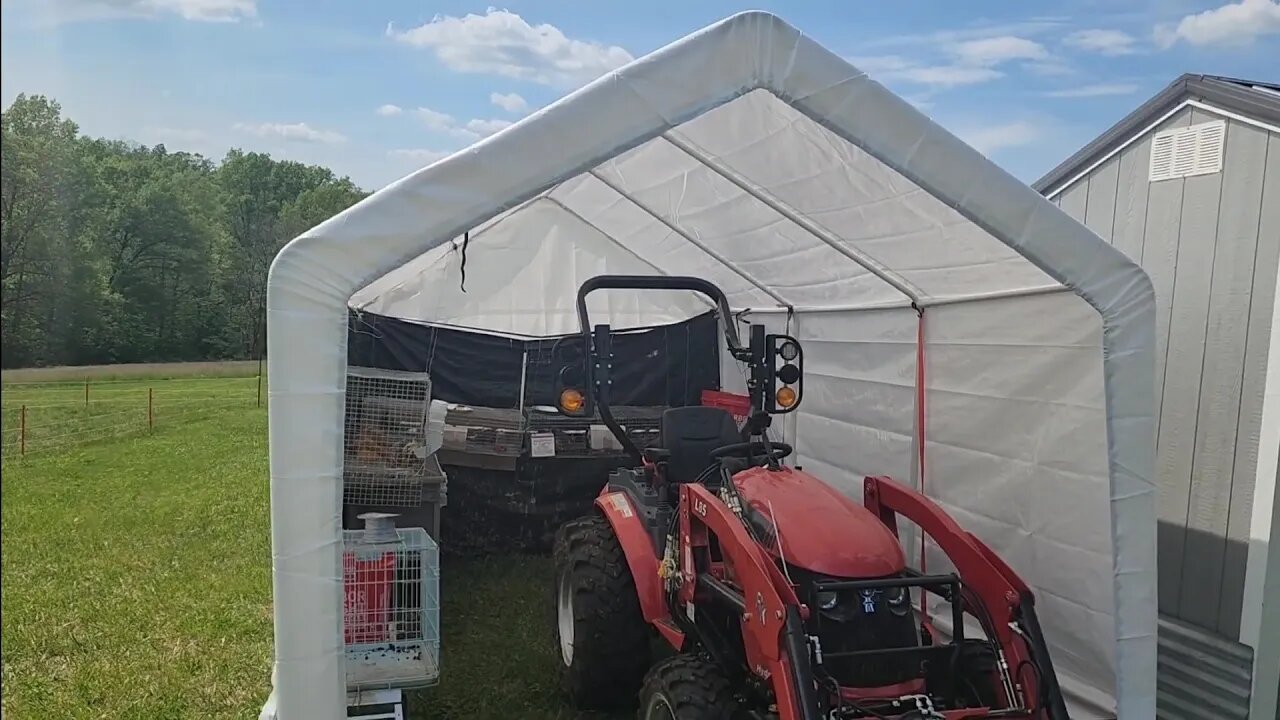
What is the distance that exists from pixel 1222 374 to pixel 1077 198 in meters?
1.14

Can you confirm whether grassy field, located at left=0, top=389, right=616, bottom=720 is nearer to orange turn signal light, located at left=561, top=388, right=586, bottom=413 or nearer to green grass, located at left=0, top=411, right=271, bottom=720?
green grass, located at left=0, top=411, right=271, bottom=720

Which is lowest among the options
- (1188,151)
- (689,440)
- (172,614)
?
(172,614)

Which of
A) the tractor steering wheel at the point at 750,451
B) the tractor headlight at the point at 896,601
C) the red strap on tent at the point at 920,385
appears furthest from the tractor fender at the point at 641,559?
the red strap on tent at the point at 920,385

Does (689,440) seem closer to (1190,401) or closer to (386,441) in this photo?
(1190,401)

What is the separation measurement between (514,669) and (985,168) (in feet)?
10.5

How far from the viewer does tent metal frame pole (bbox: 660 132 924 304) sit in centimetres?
412

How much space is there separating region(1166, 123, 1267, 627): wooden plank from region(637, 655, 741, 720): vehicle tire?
1940mm

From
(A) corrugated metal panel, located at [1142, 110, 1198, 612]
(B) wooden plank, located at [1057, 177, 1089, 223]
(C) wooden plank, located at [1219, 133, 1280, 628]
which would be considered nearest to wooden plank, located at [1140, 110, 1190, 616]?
(A) corrugated metal panel, located at [1142, 110, 1198, 612]

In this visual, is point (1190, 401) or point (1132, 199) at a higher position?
point (1132, 199)

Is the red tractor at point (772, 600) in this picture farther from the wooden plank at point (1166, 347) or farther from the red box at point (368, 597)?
the wooden plank at point (1166, 347)

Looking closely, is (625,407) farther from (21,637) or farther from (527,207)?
(21,637)

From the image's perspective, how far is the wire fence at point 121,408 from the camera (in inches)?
438

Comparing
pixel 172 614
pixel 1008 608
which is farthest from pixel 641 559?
pixel 172 614

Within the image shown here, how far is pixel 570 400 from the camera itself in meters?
3.80
